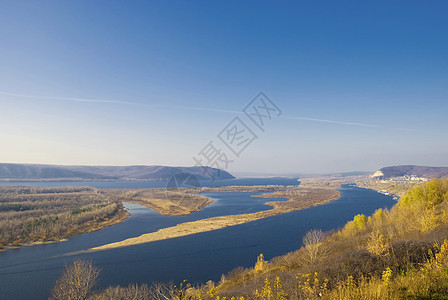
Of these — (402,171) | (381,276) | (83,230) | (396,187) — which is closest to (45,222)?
(83,230)

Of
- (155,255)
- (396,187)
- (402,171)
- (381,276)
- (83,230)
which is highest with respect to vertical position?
(381,276)

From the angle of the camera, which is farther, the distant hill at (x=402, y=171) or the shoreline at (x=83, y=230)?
the distant hill at (x=402, y=171)

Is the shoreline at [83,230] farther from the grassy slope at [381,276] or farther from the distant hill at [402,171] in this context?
the distant hill at [402,171]

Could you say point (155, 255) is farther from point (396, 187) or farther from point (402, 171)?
point (402, 171)

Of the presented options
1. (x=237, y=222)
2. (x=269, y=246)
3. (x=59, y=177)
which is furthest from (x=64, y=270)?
(x=59, y=177)

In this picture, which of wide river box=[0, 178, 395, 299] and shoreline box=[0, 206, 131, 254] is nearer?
wide river box=[0, 178, 395, 299]

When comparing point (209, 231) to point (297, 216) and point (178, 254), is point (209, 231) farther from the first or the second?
point (297, 216)

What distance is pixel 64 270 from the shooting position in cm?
2028

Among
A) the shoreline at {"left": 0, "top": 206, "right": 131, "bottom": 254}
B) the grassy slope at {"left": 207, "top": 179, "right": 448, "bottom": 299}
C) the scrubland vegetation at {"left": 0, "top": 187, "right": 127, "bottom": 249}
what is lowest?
the shoreline at {"left": 0, "top": 206, "right": 131, "bottom": 254}

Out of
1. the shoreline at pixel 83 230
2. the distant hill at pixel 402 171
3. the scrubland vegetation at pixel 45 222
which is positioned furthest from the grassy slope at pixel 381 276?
the distant hill at pixel 402 171

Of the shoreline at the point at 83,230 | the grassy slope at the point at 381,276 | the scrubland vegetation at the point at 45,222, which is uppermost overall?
the grassy slope at the point at 381,276

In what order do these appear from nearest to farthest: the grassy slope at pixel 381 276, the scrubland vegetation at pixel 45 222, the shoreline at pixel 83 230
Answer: the grassy slope at pixel 381 276
the shoreline at pixel 83 230
the scrubland vegetation at pixel 45 222

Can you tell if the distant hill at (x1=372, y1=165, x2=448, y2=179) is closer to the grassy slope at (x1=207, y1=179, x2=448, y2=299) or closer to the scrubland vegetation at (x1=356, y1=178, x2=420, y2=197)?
the scrubland vegetation at (x1=356, y1=178, x2=420, y2=197)

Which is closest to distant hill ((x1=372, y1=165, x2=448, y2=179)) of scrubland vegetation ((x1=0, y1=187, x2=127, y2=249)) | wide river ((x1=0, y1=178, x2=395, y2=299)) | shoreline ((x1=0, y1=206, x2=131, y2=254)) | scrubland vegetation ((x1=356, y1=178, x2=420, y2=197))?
scrubland vegetation ((x1=356, y1=178, x2=420, y2=197))
